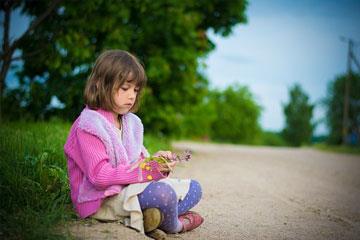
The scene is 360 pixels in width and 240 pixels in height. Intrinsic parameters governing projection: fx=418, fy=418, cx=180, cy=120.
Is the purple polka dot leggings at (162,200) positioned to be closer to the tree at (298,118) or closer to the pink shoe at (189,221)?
the pink shoe at (189,221)

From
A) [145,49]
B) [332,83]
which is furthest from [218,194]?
[332,83]

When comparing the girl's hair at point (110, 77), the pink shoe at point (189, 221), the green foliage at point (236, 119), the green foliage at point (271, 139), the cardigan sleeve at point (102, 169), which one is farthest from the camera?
the green foliage at point (271, 139)

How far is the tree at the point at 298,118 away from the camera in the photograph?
5544 centimetres

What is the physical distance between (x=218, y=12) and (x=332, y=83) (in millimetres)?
36050

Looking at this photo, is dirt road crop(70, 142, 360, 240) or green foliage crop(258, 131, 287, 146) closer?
dirt road crop(70, 142, 360, 240)

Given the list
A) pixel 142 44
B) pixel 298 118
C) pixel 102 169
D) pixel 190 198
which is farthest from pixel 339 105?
pixel 102 169

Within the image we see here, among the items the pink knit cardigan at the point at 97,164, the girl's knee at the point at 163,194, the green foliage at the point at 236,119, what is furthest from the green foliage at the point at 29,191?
the green foliage at the point at 236,119

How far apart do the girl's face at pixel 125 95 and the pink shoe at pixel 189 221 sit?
1048 mm

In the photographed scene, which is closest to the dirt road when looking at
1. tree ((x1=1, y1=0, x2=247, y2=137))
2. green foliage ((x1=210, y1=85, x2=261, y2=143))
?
tree ((x1=1, y1=0, x2=247, y2=137))

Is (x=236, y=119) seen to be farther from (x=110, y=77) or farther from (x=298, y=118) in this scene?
(x=110, y=77)

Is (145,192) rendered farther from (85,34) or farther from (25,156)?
(85,34)

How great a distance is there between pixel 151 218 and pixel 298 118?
5499 cm

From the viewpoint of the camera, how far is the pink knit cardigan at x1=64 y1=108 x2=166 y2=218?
2965 millimetres

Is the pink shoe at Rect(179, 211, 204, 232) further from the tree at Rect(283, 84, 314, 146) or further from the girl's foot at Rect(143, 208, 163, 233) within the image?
the tree at Rect(283, 84, 314, 146)
